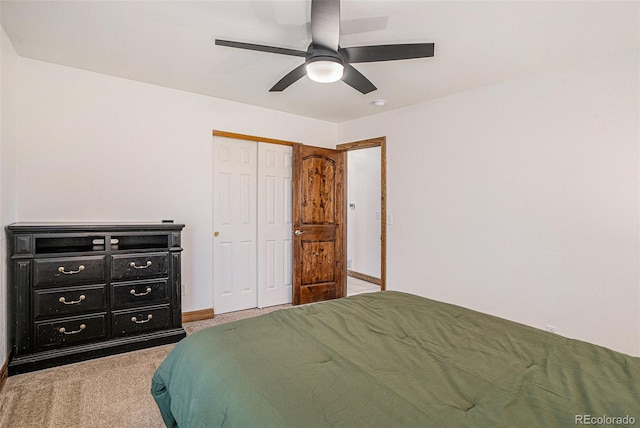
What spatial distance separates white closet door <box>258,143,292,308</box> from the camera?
13.8 feet

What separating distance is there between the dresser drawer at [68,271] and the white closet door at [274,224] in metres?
1.82

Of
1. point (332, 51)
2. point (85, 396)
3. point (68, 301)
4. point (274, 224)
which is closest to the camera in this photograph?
point (332, 51)

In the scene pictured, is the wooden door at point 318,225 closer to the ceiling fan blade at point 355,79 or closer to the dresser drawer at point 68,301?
the ceiling fan blade at point 355,79

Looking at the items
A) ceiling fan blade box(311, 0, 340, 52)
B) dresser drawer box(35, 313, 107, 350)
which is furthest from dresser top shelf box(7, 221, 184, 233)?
ceiling fan blade box(311, 0, 340, 52)

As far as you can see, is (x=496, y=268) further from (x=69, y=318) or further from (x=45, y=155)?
(x=45, y=155)

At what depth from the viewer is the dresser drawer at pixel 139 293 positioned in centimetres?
281

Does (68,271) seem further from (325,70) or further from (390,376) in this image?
(390,376)

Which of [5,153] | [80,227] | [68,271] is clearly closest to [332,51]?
[80,227]

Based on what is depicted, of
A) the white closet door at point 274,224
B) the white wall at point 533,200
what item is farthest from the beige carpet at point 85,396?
the white wall at point 533,200

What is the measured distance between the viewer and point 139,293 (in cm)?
290

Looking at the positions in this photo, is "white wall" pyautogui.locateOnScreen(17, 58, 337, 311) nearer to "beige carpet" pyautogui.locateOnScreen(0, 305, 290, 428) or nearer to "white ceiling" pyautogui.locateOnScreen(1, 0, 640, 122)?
"white ceiling" pyautogui.locateOnScreen(1, 0, 640, 122)

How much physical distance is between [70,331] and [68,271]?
48 cm

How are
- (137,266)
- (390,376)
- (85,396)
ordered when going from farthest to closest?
(137,266) → (85,396) → (390,376)

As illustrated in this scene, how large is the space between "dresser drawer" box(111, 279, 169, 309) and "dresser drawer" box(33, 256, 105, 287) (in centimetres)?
17
